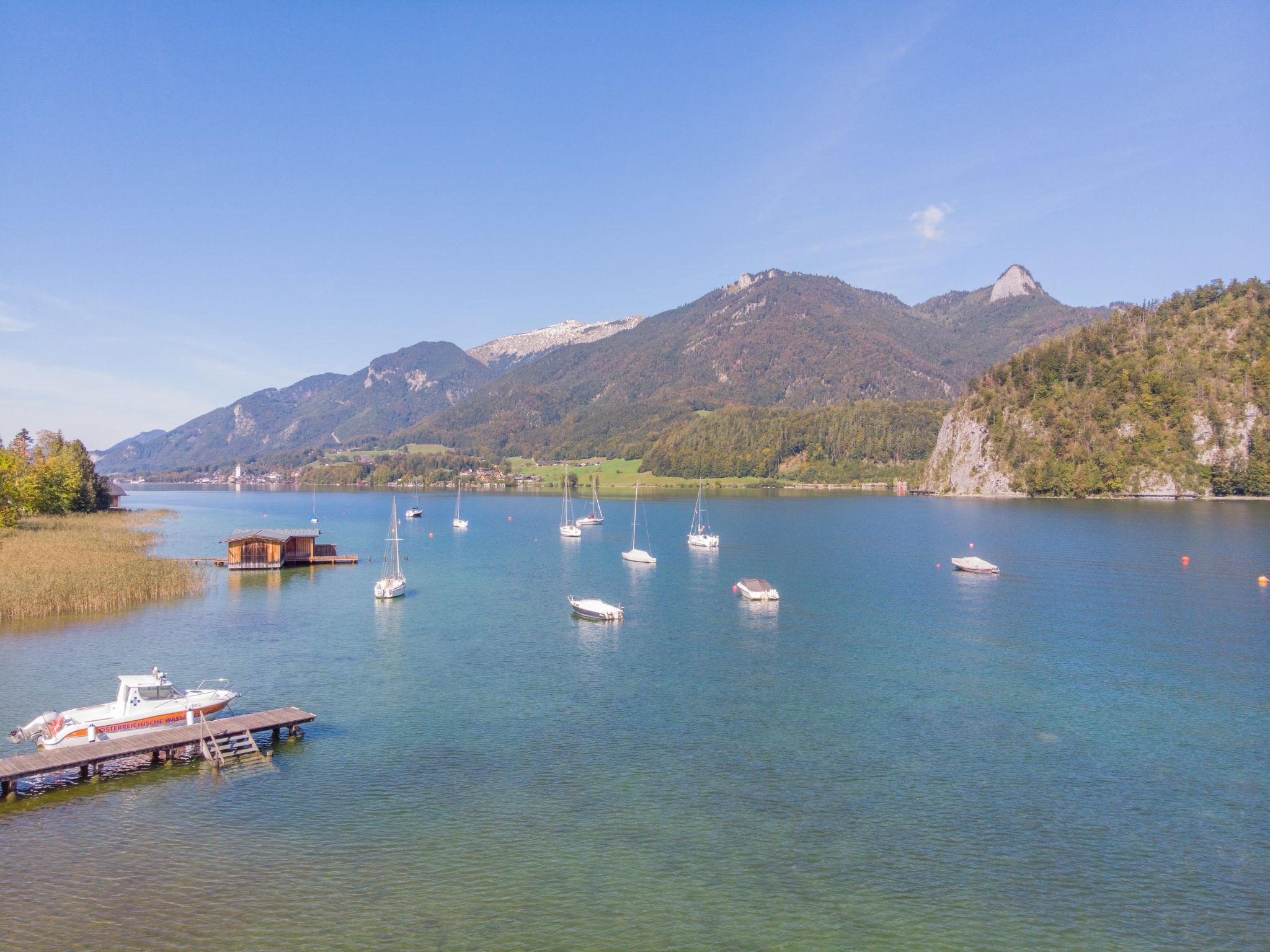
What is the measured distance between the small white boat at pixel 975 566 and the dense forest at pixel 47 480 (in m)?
99.2

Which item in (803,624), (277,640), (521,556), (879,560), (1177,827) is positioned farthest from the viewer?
(521,556)

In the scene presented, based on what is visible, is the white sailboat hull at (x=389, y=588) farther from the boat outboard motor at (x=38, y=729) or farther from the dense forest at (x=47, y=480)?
the dense forest at (x=47, y=480)

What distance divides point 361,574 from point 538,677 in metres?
43.8

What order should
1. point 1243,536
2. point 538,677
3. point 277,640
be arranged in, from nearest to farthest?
point 538,677, point 277,640, point 1243,536

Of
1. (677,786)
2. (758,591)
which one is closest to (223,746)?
(677,786)

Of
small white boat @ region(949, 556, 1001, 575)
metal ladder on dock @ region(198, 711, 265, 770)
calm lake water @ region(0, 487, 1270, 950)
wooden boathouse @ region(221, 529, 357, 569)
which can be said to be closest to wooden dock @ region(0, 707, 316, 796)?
metal ladder on dock @ region(198, 711, 265, 770)

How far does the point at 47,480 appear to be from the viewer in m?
102

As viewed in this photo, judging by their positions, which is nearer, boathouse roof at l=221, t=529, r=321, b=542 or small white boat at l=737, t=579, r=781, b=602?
small white boat at l=737, t=579, r=781, b=602

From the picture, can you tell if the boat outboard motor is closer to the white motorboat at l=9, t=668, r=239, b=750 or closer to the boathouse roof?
the white motorboat at l=9, t=668, r=239, b=750

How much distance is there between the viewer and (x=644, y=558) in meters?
87.6

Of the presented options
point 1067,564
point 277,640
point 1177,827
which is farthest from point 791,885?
point 1067,564

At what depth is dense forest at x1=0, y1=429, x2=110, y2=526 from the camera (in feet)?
278

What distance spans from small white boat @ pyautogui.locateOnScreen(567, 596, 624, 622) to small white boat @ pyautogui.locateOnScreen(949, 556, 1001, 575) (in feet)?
136

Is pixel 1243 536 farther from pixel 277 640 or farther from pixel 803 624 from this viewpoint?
pixel 277 640
